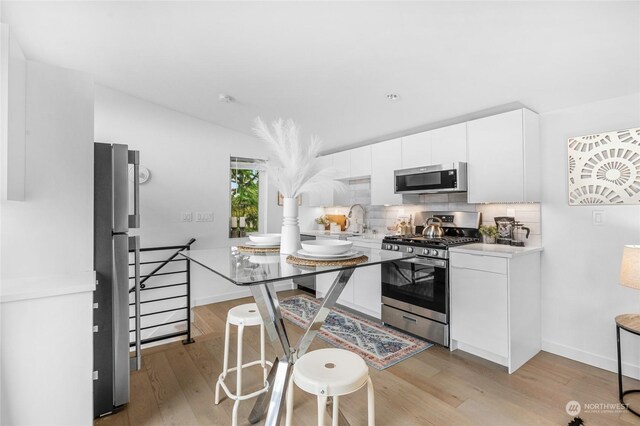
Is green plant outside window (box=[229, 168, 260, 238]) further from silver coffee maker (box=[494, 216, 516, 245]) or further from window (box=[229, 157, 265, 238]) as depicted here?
silver coffee maker (box=[494, 216, 516, 245])

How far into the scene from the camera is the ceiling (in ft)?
5.74

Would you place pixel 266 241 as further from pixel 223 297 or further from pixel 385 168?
pixel 223 297

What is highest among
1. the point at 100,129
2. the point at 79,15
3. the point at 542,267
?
the point at 79,15

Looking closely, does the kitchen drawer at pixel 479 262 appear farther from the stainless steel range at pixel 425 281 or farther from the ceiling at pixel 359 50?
the ceiling at pixel 359 50

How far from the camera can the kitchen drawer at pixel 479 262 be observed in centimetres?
241

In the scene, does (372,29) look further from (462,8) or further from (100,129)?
(100,129)

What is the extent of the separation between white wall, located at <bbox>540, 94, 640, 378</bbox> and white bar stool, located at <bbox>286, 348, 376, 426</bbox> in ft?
7.21

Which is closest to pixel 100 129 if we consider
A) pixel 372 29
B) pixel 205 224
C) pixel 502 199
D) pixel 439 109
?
pixel 205 224

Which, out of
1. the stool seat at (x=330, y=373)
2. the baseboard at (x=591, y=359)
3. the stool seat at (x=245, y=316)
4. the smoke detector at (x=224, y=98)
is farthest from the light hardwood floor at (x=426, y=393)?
the smoke detector at (x=224, y=98)

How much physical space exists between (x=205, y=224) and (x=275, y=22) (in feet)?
9.47

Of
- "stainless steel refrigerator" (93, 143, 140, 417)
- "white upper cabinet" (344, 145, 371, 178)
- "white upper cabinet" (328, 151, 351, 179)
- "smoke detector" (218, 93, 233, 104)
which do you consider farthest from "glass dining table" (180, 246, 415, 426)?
"white upper cabinet" (328, 151, 351, 179)

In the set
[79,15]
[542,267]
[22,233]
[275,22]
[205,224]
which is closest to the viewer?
[22,233]

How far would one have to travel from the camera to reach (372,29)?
1.94 m

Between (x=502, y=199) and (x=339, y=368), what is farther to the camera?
(x=502, y=199)
